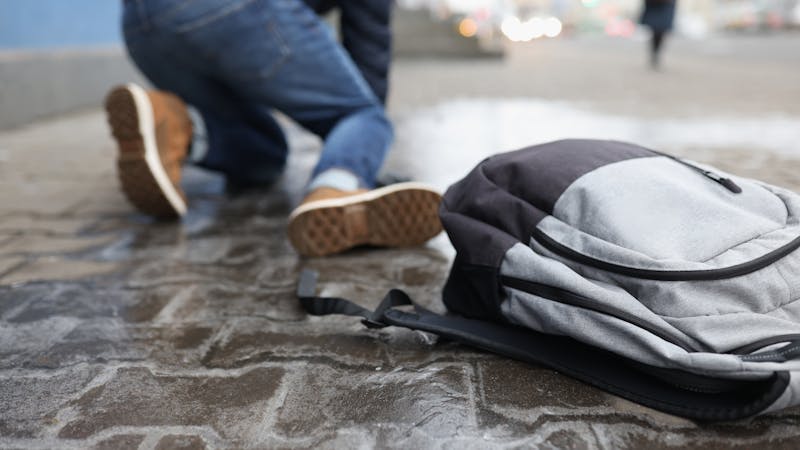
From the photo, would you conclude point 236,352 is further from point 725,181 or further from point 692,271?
point 725,181

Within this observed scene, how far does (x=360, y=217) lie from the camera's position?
1926 millimetres

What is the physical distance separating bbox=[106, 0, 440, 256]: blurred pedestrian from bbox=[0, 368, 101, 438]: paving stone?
2.47 ft

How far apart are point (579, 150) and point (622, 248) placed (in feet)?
1.11

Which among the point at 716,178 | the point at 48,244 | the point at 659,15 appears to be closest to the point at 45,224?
the point at 48,244

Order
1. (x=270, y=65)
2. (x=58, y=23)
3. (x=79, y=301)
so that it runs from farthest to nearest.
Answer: (x=58, y=23)
(x=270, y=65)
(x=79, y=301)

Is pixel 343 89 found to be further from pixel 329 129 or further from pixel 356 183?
pixel 356 183

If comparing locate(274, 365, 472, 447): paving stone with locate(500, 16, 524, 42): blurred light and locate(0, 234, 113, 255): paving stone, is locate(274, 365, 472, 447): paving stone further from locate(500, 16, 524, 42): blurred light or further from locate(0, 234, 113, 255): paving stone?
locate(500, 16, 524, 42): blurred light

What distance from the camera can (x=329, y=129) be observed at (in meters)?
2.39

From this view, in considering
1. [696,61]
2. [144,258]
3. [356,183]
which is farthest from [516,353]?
[696,61]

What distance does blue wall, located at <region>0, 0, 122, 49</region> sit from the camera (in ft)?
16.0

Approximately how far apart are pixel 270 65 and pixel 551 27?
38.7 metres

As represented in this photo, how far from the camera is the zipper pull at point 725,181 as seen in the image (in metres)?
1.32

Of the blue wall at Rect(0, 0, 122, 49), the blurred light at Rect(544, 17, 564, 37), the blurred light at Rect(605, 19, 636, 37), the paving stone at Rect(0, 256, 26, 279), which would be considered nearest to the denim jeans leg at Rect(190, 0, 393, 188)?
the paving stone at Rect(0, 256, 26, 279)

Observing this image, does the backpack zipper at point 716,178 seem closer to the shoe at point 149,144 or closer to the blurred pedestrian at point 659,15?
the shoe at point 149,144
